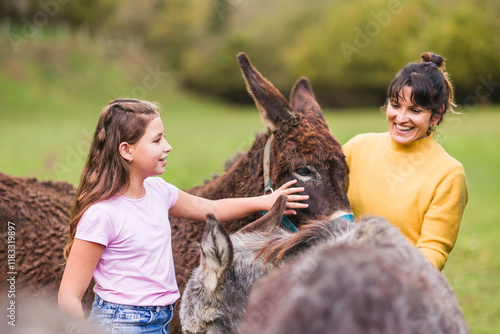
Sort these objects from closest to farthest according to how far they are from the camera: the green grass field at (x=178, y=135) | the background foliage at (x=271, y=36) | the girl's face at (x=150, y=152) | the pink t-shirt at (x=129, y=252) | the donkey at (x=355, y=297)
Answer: the donkey at (x=355, y=297) < the pink t-shirt at (x=129, y=252) < the girl's face at (x=150, y=152) < the green grass field at (x=178, y=135) < the background foliage at (x=271, y=36)

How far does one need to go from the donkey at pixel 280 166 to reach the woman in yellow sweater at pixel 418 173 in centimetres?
37

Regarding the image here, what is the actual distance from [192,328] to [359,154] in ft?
7.36

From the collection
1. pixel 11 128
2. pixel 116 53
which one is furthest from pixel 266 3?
pixel 11 128

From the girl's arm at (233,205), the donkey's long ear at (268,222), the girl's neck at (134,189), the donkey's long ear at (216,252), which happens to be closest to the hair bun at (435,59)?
the girl's arm at (233,205)

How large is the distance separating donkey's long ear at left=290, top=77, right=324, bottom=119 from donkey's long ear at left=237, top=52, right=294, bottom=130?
0.73 ft

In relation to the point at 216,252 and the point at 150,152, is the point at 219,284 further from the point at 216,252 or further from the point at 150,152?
the point at 150,152

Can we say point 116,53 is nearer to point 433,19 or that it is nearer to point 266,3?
point 266,3

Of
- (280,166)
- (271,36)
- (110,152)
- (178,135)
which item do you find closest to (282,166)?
(280,166)

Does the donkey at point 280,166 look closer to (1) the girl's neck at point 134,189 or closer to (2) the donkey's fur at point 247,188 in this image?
(2) the donkey's fur at point 247,188

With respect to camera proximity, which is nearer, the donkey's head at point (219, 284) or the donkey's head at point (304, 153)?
the donkey's head at point (219, 284)

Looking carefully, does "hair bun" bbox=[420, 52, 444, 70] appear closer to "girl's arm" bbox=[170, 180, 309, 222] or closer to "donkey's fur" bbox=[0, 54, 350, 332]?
"donkey's fur" bbox=[0, 54, 350, 332]

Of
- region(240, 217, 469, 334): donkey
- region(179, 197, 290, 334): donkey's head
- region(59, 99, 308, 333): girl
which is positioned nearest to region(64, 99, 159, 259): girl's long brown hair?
region(59, 99, 308, 333): girl

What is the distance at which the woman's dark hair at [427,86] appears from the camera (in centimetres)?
338

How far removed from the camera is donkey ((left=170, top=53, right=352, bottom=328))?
10.7 feet
